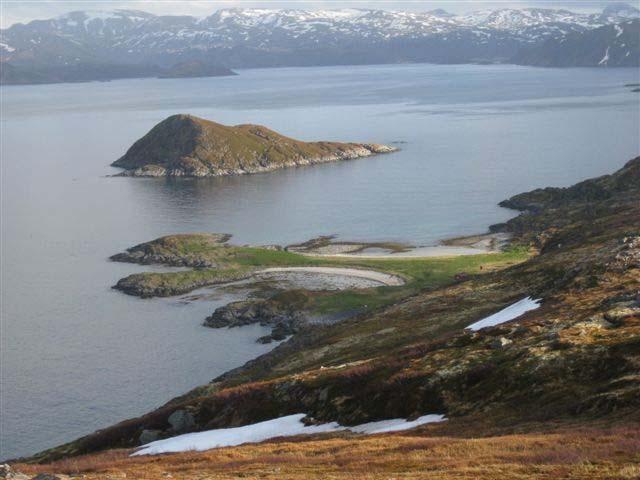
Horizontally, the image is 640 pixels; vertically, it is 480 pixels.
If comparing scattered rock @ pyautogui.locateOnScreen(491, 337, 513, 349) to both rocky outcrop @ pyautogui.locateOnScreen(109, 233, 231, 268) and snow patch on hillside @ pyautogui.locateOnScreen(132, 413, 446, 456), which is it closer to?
snow patch on hillside @ pyautogui.locateOnScreen(132, 413, 446, 456)

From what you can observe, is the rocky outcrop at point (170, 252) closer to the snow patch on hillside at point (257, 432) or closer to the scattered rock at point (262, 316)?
the scattered rock at point (262, 316)

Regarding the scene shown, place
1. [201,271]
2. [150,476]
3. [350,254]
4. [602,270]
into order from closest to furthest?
[150,476]
[602,270]
[201,271]
[350,254]

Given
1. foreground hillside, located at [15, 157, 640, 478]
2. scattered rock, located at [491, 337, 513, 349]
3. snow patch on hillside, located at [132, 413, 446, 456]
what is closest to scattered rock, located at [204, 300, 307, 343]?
foreground hillside, located at [15, 157, 640, 478]

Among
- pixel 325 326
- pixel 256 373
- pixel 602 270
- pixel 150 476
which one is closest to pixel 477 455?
pixel 150 476

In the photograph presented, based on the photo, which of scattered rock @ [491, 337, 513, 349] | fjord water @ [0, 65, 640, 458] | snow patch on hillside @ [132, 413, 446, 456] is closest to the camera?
snow patch on hillside @ [132, 413, 446, 456]

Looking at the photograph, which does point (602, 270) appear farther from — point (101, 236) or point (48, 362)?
point (101, 236)

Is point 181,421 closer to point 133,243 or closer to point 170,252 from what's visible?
point 170,252

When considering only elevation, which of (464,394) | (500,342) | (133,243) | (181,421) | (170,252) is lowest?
(133,243)

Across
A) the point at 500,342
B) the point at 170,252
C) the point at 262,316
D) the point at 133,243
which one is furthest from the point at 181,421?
the point at 133,243
